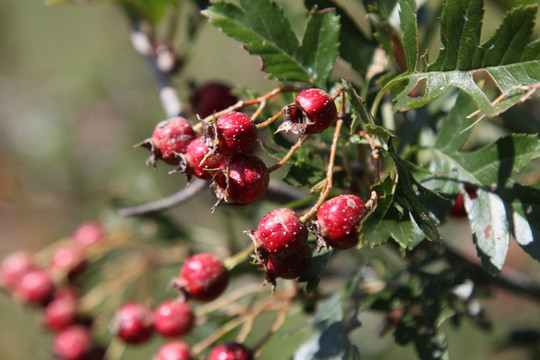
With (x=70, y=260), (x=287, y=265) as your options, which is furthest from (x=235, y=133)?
(x=70, y=260)

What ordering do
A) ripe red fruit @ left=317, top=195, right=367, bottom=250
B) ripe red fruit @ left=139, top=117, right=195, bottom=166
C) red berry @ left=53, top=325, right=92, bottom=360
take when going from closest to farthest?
1. ripe red fruit @ left=317, top=195, right=367, bottom=250
2. ripe red fruit @ left=139, top=117, right=195, bottom=166
3. red berry @ left=53, top=325, right=92, bottom=360

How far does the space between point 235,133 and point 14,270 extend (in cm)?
125

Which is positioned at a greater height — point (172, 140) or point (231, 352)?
point (172, 140)

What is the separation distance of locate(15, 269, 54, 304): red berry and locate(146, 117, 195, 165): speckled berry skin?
962 mm

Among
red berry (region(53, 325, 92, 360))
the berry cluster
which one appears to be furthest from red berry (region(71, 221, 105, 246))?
red berry (region(53, 325, 92, 360))

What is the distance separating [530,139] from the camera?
0.86 m

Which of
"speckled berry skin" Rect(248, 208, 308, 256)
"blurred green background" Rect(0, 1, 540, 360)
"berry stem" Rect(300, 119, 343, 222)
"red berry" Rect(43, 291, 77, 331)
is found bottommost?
"blurred green background" Rect(0, 1, 540, 360)

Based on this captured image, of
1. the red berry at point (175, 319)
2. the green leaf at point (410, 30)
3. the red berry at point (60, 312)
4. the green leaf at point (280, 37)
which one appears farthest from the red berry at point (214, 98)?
the red berry at point (60, 312)

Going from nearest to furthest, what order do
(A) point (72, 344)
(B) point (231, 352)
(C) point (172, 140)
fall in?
(C) point (172, 140) < (B) point (231, 352) < (A) point (72, 344)

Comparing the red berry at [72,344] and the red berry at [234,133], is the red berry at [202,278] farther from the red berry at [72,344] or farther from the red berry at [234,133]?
the red berry at [72,344]

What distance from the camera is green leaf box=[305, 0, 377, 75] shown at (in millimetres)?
1072

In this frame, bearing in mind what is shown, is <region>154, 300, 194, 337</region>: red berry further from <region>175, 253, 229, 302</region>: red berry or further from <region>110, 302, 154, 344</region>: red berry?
<region>175, 253, 229, 302</region>: red berry

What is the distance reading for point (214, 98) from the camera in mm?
1354

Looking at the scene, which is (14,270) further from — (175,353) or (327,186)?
(327,186)
